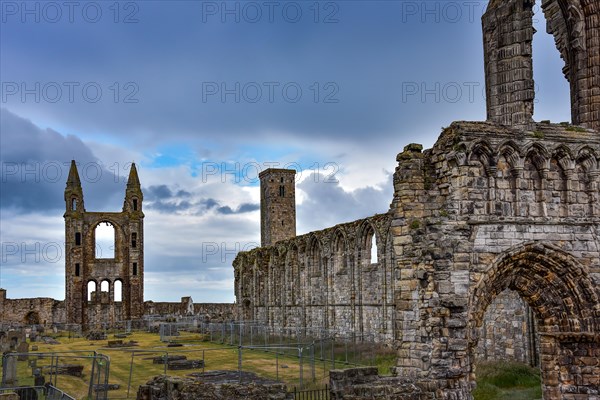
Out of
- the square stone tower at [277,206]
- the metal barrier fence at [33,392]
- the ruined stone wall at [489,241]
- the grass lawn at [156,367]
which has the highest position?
the square stone tower at [277,206]

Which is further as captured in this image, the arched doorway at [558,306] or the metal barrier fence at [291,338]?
the metal barrier fence at [291,338]

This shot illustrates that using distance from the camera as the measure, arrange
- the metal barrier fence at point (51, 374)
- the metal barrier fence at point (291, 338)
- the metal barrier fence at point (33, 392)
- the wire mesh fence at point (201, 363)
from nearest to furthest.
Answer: the metal barrier fence at point (33, 392)
the metal barrier fence at point (51, 374)
the wire mesh fence at point (201, 363)
the metal barrier fence at point (291, 338)

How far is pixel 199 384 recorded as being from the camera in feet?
35.9

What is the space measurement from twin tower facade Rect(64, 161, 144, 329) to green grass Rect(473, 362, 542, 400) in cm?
4441

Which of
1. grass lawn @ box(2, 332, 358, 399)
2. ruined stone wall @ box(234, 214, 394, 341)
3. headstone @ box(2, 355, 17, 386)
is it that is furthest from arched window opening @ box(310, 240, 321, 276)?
headstone @ box(2, 355, 17, 386)

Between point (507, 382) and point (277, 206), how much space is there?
49.5 meters

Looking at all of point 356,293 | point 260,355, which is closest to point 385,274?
point 356,293

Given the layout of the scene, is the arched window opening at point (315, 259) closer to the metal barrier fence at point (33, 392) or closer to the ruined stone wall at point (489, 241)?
the metal barrier fence at point (33, 392)

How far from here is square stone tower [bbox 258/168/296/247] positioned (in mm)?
68188

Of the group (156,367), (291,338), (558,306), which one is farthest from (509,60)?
(291,338)

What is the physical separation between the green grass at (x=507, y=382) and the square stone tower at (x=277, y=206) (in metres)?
46.8

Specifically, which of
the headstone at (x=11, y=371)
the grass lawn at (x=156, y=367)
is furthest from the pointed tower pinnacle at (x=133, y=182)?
the headstone at (x=11, y=371)

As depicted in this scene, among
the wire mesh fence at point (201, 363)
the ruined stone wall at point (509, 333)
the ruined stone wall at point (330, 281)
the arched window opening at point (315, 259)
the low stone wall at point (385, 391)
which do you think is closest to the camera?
the low stone wall at point (385, 391)

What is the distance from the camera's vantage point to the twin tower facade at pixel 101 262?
60.3 metres
